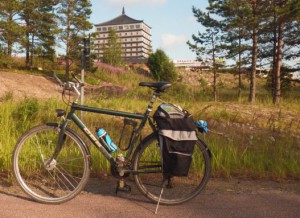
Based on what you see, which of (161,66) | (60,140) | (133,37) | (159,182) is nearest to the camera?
(60,140)

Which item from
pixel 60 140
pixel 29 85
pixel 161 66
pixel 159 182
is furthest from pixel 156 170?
pixel 161 66

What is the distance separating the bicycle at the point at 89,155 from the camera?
10.1 ft

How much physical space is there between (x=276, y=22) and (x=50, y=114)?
1196cm

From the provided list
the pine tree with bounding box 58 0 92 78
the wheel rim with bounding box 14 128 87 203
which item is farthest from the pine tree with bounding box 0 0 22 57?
the wheel rim with bounding box 14 128 87 203

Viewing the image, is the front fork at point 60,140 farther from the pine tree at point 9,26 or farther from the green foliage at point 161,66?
the green foliage at point 161,66

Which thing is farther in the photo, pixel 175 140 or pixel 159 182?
pixel 159 182

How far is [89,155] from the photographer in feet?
10.1

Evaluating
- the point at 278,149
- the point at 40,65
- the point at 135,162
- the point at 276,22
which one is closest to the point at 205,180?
the point at 135,162

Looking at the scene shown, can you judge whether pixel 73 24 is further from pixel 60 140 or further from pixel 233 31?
pixel 60 140

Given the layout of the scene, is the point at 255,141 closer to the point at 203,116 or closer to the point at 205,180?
the point at 205,180

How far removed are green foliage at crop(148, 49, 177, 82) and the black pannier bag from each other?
94.3 ft

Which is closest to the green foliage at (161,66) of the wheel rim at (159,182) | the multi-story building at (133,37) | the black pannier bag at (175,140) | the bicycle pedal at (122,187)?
the wheel rim at (159,182)

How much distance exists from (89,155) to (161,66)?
3076 centimetres

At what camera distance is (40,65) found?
1102 inches
